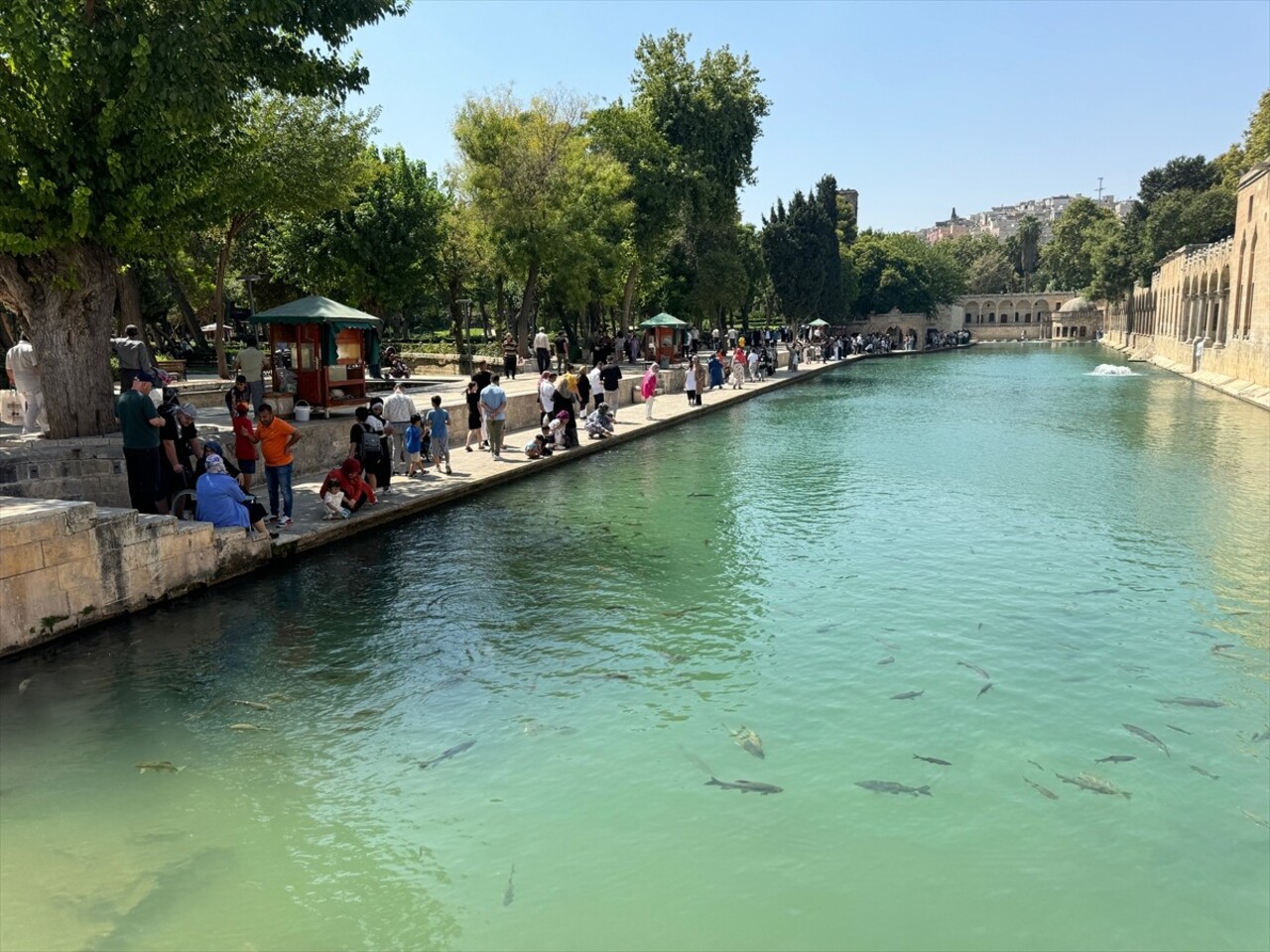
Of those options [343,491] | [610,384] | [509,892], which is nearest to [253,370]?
[343,491]

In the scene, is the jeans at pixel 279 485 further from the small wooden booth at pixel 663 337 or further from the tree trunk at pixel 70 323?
the small wooden booth at pixel 663 337

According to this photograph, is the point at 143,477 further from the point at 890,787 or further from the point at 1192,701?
the point at 1192,701

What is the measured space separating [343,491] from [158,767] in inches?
239

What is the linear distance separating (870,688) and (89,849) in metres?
5.43

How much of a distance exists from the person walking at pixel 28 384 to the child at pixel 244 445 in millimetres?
6055

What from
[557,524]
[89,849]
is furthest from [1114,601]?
[89,849]

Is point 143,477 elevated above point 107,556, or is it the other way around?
point 143,477

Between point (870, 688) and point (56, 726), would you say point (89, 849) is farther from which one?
point (870, 688)

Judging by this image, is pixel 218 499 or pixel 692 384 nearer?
pixel 218 499

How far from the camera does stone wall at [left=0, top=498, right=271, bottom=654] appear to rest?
7816 millimetres

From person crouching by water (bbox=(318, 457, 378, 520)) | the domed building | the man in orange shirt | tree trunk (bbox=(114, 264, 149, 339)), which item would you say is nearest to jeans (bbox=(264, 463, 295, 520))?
the man in orange shirt

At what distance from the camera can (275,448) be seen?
35.8ft

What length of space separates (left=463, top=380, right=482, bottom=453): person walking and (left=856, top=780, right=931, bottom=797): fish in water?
41.8 feet

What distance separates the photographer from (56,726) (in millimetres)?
6742
